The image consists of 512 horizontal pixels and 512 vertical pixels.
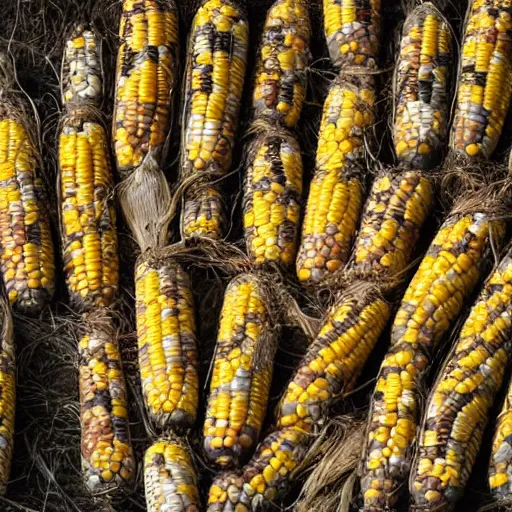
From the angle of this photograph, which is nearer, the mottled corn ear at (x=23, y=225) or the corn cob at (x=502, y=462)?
the corn cob at (x=502, y=462)

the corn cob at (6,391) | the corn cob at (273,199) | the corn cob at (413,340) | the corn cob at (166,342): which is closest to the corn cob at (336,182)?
the corn cob at (273,199)

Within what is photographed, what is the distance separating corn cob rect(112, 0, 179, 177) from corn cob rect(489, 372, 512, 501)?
1.92 metres

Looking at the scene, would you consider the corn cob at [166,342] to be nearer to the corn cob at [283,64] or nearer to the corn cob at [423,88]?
the corn cob at [283,64]

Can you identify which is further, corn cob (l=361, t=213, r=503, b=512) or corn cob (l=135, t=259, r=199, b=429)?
corn cob (l=135, t=259, r=199, b=429)

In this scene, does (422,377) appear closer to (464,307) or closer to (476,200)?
(464,307)

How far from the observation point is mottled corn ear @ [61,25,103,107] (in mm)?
5750

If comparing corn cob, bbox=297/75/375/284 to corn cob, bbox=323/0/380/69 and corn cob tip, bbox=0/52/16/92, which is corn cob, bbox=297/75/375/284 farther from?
corn cob tip, bbox=0/52/16/92

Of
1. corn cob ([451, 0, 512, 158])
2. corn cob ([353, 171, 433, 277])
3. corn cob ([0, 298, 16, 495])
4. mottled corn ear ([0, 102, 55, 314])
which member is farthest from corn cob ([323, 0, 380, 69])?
corn cob ([0, 298, 16, 495])

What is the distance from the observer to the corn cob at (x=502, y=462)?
4578 millimetres

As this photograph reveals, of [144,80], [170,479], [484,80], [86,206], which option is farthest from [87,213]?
[484,80]

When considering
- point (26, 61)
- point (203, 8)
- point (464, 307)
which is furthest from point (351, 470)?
point (26, 61)

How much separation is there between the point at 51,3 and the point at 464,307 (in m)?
2.51

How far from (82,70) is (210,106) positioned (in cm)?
68

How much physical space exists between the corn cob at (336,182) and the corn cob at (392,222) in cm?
8
